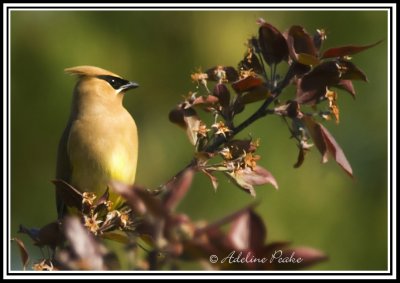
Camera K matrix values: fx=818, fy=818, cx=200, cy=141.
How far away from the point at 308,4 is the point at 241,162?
126 centimetres

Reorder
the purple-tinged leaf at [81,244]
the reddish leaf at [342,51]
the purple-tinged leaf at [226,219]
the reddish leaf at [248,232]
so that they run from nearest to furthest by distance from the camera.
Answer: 1. the purple-tinged leaf at [226,219]
2. the reddish leaf at [248,232]
3. the purple-tinged leaf at [81,244]
4. the reddish leaf at [342,51]

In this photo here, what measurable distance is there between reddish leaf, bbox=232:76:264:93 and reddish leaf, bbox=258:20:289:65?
95 mm

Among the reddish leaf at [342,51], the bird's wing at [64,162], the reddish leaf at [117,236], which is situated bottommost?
the reddish leaf at [117,236]

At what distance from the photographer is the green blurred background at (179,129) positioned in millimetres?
4469

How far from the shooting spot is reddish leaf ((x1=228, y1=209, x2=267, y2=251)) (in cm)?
148

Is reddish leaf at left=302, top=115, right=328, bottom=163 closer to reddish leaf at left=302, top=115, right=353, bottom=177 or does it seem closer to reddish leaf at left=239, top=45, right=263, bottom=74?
reddish leaf at left=302, top=115, right=353, bottom=177

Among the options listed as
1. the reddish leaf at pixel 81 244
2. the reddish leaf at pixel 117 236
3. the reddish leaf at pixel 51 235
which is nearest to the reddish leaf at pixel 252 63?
the reddish leaf at pixel 117 236

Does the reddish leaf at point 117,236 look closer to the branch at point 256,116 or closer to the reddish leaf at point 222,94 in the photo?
the branch at point 256,116

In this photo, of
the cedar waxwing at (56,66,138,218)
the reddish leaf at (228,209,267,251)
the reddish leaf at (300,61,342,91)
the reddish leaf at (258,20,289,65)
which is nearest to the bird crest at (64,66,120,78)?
the cedar waxwing at (56,66,138,218)

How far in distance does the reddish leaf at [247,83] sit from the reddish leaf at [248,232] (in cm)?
74

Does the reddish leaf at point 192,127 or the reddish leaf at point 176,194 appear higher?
the reddish leaf at point 192,127

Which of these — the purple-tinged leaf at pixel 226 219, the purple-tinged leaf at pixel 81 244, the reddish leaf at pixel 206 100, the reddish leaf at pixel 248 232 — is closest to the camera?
the purple-tinged leaf at pixel 226 219

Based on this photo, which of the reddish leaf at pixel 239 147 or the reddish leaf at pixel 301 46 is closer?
the reddish leaf at pixel 301 46

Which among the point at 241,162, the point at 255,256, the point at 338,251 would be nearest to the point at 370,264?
the point at 338,251
